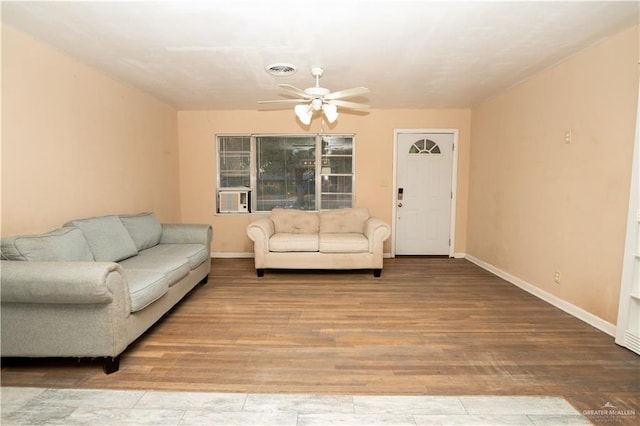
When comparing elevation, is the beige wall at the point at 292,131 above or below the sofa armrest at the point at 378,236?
above

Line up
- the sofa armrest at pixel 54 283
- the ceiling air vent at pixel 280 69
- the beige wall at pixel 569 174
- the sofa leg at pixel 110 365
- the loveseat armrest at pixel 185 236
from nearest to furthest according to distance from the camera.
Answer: the sofa armrest at pixel 54 283
the sofa leg at pixel 110 365
the beige wall at pixel 569 174
the ceiling air vent at pixel 280 69
the loveseat armrest at pixel 185 236

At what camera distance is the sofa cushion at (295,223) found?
486 centimetres

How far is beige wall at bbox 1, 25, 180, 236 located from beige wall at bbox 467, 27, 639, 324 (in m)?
4.76

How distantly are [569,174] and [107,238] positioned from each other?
444cm

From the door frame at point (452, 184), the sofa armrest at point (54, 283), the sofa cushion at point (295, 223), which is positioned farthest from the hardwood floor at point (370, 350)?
the door frame at point (452, 184)

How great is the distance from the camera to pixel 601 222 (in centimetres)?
276

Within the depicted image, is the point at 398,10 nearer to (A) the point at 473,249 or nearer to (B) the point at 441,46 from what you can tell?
(B) the point at 441,46

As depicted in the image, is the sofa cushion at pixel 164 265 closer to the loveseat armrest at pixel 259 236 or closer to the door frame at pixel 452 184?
the loveseat armrest at pixel 259 236

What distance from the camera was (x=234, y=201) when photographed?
5.46 metres

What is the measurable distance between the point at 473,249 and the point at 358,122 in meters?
2.75

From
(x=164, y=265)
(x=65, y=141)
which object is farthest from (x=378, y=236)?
(x=65, y=141)

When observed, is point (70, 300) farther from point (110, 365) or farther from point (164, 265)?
point (164, 265)

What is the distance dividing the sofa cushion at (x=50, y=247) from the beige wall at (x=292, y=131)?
2773 mm

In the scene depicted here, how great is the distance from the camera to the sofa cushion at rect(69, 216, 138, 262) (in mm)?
2875
